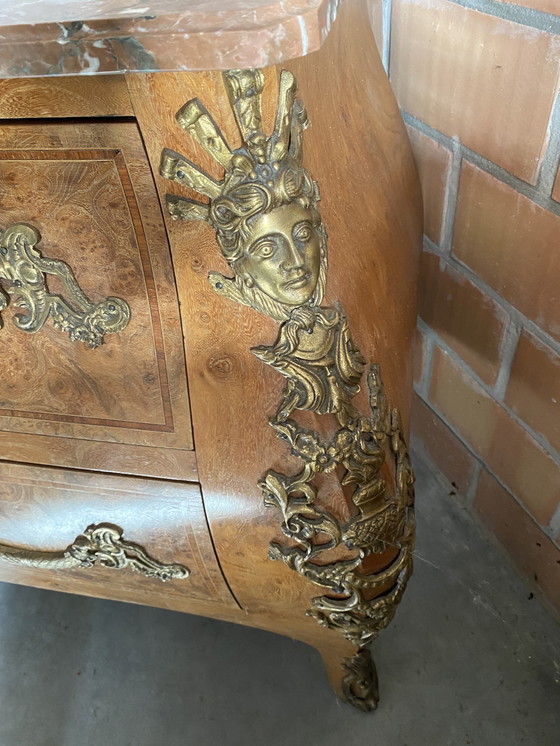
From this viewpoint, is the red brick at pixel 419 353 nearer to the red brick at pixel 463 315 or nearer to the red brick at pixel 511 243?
the red brick at pixel 463 315

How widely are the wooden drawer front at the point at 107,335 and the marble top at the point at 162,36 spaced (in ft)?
0.19

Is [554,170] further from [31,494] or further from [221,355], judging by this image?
[31,494]

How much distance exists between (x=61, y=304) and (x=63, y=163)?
101 mm

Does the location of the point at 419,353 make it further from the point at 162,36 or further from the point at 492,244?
the point at 162,36

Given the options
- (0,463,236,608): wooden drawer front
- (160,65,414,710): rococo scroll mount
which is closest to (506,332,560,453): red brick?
(160,65,414,710): rococo scroll mount

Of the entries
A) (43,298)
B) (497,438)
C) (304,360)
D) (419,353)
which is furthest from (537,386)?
(43,298)

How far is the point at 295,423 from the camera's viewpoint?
1.48 ft

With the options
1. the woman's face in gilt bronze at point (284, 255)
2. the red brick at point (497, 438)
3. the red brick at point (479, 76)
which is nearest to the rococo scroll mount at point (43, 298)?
the woman's face in gilt bronze at point (284, 255)

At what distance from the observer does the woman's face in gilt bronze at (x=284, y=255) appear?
361mm

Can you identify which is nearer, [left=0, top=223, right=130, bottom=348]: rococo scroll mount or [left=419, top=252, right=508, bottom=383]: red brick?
[left=0, top=223, right=130, bottom=348]: rococo scroll mount

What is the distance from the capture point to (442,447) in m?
1.02

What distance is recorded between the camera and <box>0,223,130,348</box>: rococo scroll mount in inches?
16.6

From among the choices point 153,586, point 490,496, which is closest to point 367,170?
point 153,586

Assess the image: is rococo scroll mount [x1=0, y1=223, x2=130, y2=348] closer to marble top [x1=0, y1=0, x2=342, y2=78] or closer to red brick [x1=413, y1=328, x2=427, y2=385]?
marble top [x1=0, y1=0, x2=342, y2=78]
